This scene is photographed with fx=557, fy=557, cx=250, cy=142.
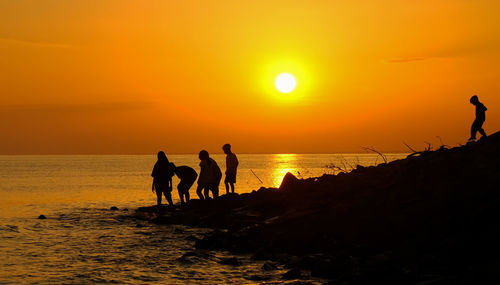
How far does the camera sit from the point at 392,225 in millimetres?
15461

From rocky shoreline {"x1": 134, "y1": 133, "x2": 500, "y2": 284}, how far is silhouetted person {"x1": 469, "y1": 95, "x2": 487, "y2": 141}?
1544 mm

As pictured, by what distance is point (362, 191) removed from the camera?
747 inches

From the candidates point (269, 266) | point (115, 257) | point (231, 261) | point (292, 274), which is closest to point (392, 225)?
point (269, 266)

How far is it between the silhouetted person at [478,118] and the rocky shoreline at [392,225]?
60.8 inches

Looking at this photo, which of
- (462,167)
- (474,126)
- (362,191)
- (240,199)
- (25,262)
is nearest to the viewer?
(25,262)

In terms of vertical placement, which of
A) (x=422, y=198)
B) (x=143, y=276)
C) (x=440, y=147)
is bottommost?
(x=143, y=276)

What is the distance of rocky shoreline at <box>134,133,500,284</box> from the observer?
475 inches

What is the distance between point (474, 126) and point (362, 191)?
5.36 m

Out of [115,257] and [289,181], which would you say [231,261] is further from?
[289,181]

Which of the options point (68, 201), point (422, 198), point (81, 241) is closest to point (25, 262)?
point (81, 241)

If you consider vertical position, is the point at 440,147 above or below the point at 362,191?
above

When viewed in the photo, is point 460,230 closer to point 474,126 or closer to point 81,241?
point 474,126

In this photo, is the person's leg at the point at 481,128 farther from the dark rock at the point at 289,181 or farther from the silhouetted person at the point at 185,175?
the silhouetted person at the point at 185,175

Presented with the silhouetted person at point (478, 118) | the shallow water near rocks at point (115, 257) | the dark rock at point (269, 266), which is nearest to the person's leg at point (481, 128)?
the silhouetted person at point (478, 118)
